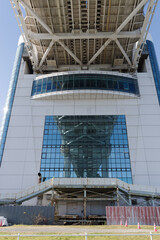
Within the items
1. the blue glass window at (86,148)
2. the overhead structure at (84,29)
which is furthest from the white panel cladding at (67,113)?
the overhead structure at (84,29)

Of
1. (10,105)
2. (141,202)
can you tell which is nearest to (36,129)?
(10,105)

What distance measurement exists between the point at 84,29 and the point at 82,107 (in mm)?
16016

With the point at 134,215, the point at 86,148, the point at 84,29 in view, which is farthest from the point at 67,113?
the point at 134,215

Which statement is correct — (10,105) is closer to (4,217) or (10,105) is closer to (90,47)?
(90,47)

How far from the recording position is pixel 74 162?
3525 centimetres

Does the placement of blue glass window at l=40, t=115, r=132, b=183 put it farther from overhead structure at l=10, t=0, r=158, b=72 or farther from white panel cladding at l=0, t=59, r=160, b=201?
overhead structure at l=10, t=0, r=158, b=72

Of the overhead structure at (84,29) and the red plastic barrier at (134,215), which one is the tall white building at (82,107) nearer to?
the overhead structure at (84,29)

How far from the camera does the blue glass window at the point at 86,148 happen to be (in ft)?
113

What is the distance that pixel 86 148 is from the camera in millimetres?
36656

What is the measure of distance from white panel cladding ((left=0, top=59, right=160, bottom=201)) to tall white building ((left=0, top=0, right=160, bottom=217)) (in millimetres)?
174

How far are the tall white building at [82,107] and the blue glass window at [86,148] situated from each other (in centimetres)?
18

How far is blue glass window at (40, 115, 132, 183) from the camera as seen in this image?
34562 millimetres

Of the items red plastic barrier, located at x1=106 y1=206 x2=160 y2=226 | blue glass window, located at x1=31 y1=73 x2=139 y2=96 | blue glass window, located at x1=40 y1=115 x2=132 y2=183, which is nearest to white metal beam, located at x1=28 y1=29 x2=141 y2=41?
blue glass window, located at x1=31 y1=73 x2=139 y2=96

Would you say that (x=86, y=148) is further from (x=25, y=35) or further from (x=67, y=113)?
(x=25, y=35)
